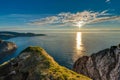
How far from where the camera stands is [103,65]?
6069cm

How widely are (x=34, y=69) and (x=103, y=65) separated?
1425 inches

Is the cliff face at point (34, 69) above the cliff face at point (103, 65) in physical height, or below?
above

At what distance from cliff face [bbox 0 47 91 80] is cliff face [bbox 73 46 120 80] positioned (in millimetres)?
31394

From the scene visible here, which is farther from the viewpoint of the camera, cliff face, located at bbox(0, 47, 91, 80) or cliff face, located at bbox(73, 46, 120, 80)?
cliff face, located at bbox(73, 46, 120, 80)

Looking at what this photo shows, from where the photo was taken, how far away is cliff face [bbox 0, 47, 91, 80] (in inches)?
1045

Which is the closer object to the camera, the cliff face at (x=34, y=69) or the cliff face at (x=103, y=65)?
the cliff face at (x=34, y=69)

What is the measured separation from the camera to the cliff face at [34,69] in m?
26.5

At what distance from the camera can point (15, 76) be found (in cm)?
2877

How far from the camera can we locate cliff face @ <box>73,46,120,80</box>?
189 feet

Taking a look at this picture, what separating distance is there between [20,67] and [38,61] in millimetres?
2548

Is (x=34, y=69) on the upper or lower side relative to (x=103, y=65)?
upper

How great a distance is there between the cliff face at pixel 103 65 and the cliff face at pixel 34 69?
3139 centimetres

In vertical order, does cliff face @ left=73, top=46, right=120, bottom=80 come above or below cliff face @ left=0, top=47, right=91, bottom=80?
below

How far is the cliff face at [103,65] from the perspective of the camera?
5772 centimetres
